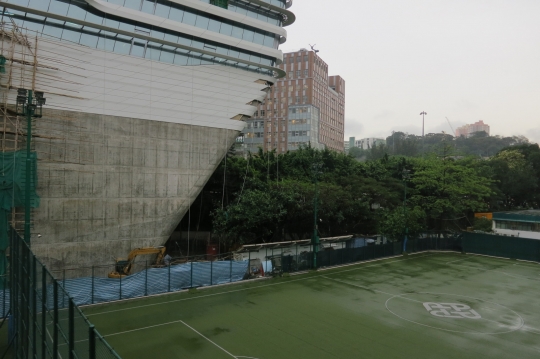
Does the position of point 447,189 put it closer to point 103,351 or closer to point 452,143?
→ point 103,351

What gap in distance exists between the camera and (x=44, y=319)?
343 inches

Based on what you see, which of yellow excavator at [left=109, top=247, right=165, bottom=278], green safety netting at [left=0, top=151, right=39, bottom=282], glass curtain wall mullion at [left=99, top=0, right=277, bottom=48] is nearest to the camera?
green safety netting at [left=0, top=151, right=39, bottom=282]

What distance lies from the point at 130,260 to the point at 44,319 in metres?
21.0

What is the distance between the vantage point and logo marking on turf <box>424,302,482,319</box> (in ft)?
68.0

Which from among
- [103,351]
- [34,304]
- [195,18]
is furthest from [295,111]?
[103,351]

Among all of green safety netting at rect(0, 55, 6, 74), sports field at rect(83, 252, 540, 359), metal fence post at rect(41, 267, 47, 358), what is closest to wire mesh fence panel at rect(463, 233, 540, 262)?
sports field at rect(83, 252, 540, 359)

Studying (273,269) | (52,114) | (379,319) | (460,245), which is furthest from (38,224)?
(460,245)

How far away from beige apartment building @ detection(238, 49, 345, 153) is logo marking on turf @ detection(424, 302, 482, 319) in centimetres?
7826

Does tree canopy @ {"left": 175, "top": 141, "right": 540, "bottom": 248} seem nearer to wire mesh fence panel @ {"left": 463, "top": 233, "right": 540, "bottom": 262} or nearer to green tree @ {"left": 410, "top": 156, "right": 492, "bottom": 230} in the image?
green tree @ {"left": 410, "top": 156, "right": 492, "bottom": 230}

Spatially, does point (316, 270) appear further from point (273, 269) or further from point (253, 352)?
point (253, 352)

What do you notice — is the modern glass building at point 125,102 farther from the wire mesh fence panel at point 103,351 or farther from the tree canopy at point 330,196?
the wire mesh fence panel at point 103,351

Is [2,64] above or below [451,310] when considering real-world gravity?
above

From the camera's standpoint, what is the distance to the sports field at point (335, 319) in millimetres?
16031

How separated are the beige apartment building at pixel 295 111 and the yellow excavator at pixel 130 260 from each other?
235ft
